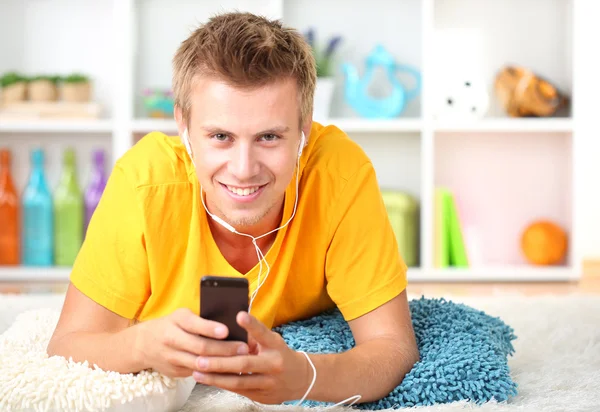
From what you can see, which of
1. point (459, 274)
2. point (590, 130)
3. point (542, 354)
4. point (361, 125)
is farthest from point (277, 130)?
point (590, 130)

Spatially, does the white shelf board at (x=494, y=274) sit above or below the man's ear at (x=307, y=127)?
below

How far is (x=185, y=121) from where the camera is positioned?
1.32m

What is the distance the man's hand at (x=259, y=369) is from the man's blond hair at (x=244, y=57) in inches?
14.7

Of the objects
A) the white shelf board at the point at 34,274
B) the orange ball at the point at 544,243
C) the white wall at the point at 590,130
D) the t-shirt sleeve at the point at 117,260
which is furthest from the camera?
the white wall at the point at 590,130

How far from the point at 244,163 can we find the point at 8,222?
215cm

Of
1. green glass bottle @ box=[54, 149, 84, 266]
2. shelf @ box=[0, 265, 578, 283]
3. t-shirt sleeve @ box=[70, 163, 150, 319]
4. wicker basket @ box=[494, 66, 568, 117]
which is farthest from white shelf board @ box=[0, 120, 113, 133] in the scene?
t-shirt sleeve @ box=[70, 163, 150, 319]

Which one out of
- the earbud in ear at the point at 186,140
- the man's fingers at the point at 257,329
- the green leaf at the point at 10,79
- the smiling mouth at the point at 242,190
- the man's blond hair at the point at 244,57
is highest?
the green leaf at the point at 10,79

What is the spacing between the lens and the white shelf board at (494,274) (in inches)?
121

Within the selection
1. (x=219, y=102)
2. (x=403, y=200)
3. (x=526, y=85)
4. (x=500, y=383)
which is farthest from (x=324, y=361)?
(x=526, y=85)

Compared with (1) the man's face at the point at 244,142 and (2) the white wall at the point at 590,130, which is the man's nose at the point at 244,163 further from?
(2) the white wall at the point at 590,130

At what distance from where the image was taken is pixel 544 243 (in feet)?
10.3

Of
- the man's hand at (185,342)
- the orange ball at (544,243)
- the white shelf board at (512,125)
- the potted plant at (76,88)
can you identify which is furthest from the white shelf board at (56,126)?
the man's hand at (185,342)

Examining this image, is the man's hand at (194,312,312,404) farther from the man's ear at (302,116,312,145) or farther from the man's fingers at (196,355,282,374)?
the man's ear at (302,116,312,145)

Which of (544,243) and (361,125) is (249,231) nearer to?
(361,125)
